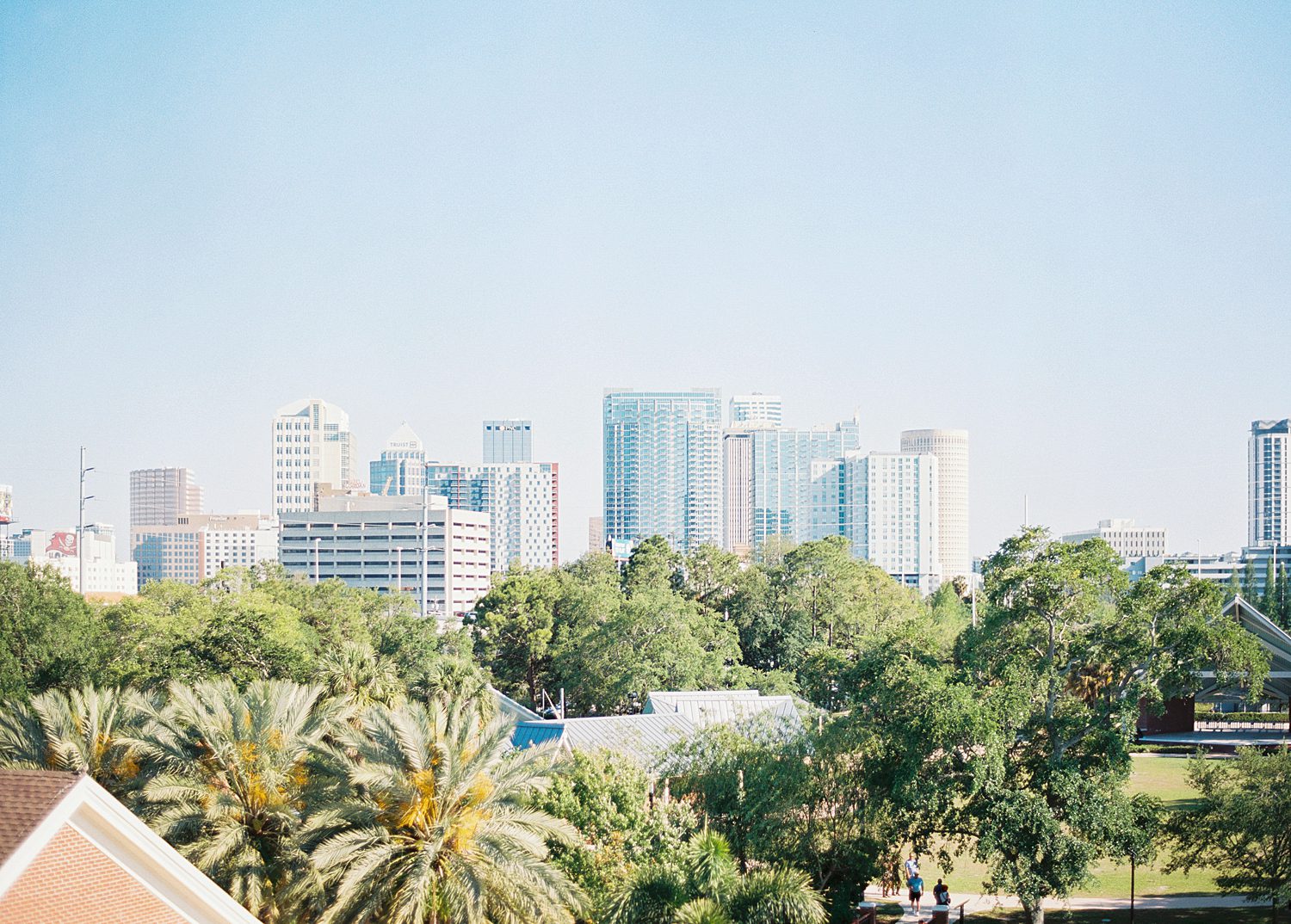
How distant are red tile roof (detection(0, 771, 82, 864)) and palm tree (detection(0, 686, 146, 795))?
1345 cm

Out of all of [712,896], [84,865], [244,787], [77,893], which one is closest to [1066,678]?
[712,896]

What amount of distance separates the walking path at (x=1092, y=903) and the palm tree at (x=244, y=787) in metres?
16.5

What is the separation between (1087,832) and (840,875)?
612 cm

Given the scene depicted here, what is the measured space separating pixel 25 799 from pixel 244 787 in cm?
1215

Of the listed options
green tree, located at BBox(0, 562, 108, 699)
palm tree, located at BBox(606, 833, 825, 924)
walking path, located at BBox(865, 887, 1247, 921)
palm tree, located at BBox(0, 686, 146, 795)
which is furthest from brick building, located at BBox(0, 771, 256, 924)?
green tree, located at BBox(0, 562, 108, 699)

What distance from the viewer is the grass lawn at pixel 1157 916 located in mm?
31500

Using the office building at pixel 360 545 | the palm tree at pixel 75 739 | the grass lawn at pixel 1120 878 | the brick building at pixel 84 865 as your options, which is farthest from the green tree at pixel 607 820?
the office building at pixel 360 545

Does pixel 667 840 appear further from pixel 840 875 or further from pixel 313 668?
pixel 313 668

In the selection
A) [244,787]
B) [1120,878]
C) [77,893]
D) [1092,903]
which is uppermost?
[77,893]

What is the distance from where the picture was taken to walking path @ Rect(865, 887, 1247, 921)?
33094 mm

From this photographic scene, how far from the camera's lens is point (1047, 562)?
30188mm

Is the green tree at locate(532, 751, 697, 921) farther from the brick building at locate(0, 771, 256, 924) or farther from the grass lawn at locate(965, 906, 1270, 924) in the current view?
the brick building at locate(0, 771, 256, 924)

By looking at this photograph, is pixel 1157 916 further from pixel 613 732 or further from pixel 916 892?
pixel 613 732

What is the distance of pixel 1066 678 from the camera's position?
30.8 metres
